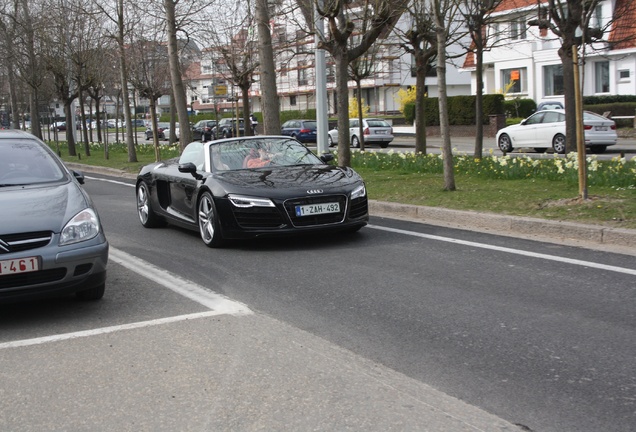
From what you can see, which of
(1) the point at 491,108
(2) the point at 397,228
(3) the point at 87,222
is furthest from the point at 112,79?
(3) the point at 87,222

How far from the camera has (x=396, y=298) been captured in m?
6.68

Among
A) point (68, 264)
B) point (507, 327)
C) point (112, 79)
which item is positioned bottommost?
point (507, 327)

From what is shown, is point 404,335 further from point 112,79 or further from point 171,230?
point 112,79

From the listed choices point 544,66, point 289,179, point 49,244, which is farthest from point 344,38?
point 544,66

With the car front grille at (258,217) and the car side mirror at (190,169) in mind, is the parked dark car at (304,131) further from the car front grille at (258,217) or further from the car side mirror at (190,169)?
the car front grille at (258,217)

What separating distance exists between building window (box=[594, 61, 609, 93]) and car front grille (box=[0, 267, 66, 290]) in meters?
45.8

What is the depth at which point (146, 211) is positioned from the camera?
1173 cm

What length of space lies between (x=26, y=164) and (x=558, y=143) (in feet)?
73.9

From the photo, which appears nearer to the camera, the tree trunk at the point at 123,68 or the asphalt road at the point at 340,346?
the asphalt road at the point at 340,346

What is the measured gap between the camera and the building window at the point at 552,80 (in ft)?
162

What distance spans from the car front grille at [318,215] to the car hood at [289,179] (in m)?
0.10

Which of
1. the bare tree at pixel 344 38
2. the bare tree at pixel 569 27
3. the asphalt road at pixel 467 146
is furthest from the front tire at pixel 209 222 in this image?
the asphalt road at pixel 467 146

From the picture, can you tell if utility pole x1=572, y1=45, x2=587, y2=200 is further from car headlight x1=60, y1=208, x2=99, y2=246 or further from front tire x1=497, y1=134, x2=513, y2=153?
front tire x1=497, y1=134, x2=513, y2=153

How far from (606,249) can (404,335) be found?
3.87 m
